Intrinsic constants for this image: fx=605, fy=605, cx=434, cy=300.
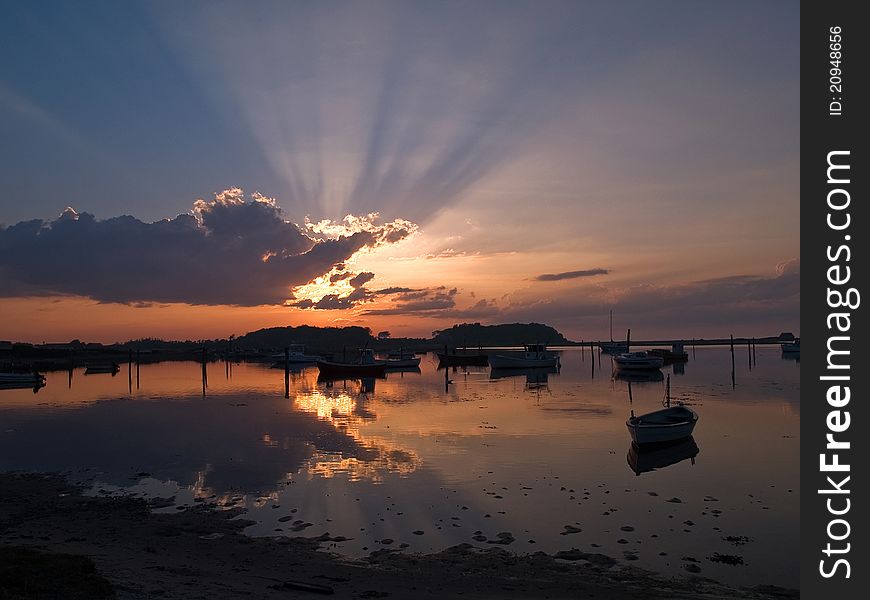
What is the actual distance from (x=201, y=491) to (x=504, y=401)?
34055mm

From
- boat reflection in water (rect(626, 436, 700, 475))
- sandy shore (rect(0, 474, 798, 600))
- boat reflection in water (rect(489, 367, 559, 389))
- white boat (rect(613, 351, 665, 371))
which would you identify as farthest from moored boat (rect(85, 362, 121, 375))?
boat reflection in water (rect(626, 436, 700, 475))

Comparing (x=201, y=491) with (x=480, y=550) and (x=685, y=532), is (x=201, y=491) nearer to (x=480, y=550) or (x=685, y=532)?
(x=480, y=550)

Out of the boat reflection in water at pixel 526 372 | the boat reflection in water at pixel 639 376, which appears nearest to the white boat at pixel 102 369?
the boat reflection in water at pixel 526 372

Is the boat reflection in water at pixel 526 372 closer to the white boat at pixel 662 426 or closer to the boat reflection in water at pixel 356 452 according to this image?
the boat reflection in water at pixel 356 452

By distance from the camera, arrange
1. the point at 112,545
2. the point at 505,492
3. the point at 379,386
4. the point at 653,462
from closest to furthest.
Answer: the point at 112,545 → the point at 505,492 → the point at 653,462 → the point at 379,386

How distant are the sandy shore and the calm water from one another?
1.06 metres

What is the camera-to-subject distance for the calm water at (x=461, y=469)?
17.2m

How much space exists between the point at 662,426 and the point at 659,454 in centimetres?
148

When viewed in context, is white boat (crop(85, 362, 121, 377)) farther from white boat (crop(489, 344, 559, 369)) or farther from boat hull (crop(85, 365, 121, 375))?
white boat (crop(489, 344, 559, 369))

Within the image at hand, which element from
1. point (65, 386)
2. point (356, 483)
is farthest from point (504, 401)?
point (65, 386)

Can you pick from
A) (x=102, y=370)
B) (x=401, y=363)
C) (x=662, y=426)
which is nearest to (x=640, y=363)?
(x=401, y=363)

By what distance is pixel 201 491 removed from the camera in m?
22.3

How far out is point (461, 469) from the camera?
25328 mm

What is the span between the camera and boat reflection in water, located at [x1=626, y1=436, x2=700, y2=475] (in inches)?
1031
